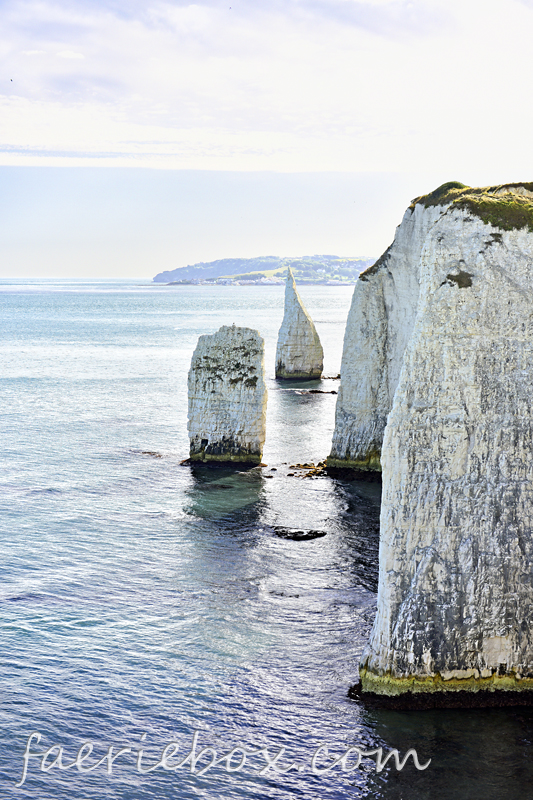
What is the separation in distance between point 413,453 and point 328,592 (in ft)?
24.8

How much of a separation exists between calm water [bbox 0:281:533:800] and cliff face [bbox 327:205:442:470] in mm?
1861

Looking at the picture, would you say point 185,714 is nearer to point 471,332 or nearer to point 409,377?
point 409,377

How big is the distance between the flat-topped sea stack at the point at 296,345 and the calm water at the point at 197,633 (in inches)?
910

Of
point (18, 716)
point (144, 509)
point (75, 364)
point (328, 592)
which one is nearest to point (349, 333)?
point (144, 509)

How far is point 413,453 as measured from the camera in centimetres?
1463

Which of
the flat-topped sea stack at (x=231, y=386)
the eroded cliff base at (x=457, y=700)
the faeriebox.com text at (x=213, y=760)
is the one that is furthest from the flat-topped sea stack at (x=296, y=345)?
the faeriebox.com text at (x=213, y=760)

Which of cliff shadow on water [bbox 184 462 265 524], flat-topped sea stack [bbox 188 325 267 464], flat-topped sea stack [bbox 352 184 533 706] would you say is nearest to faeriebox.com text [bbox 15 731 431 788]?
flat-topped sea stack [bbox 352 184 533 706]

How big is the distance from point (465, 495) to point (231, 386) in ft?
65.8

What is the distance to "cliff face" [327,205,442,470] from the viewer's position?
99.8ft

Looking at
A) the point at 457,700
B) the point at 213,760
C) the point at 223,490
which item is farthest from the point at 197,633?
the point at 223,490

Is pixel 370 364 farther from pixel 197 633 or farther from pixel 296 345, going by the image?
pixel 296 345

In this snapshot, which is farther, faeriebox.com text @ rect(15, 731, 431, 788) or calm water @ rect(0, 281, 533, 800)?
faeriebox.com text @ rect(15, 731, 431, 788)

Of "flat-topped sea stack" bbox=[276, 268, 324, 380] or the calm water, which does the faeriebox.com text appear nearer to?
the calm water

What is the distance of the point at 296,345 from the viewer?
62.7 metres
